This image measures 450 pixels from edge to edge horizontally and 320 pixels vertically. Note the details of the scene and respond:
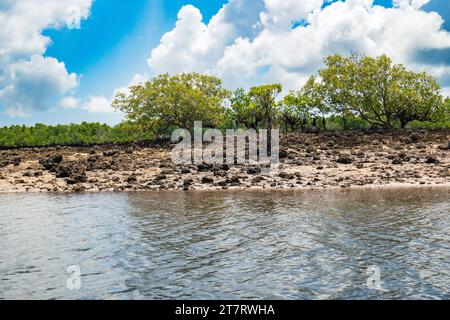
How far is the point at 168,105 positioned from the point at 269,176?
84.2 feet

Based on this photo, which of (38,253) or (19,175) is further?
(19,175)

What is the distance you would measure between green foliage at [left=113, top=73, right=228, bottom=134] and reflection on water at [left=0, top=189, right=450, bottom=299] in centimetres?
3324

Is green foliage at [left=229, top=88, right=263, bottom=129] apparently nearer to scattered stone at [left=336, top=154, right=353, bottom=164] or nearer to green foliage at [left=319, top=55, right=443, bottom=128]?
green foliage at [left=319, top=55, right=443, bottom=128]

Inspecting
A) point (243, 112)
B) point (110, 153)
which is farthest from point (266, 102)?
point (110, 153)

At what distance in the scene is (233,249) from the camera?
15.9 m

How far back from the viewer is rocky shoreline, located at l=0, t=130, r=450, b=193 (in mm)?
34562

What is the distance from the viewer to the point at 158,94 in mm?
59625

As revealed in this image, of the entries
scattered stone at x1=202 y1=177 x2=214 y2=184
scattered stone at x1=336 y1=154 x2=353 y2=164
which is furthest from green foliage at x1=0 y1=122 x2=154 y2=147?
scattered stone at x1=336 y1=154 x2=353 y2=164

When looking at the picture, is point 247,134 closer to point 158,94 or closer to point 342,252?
point 158,94
